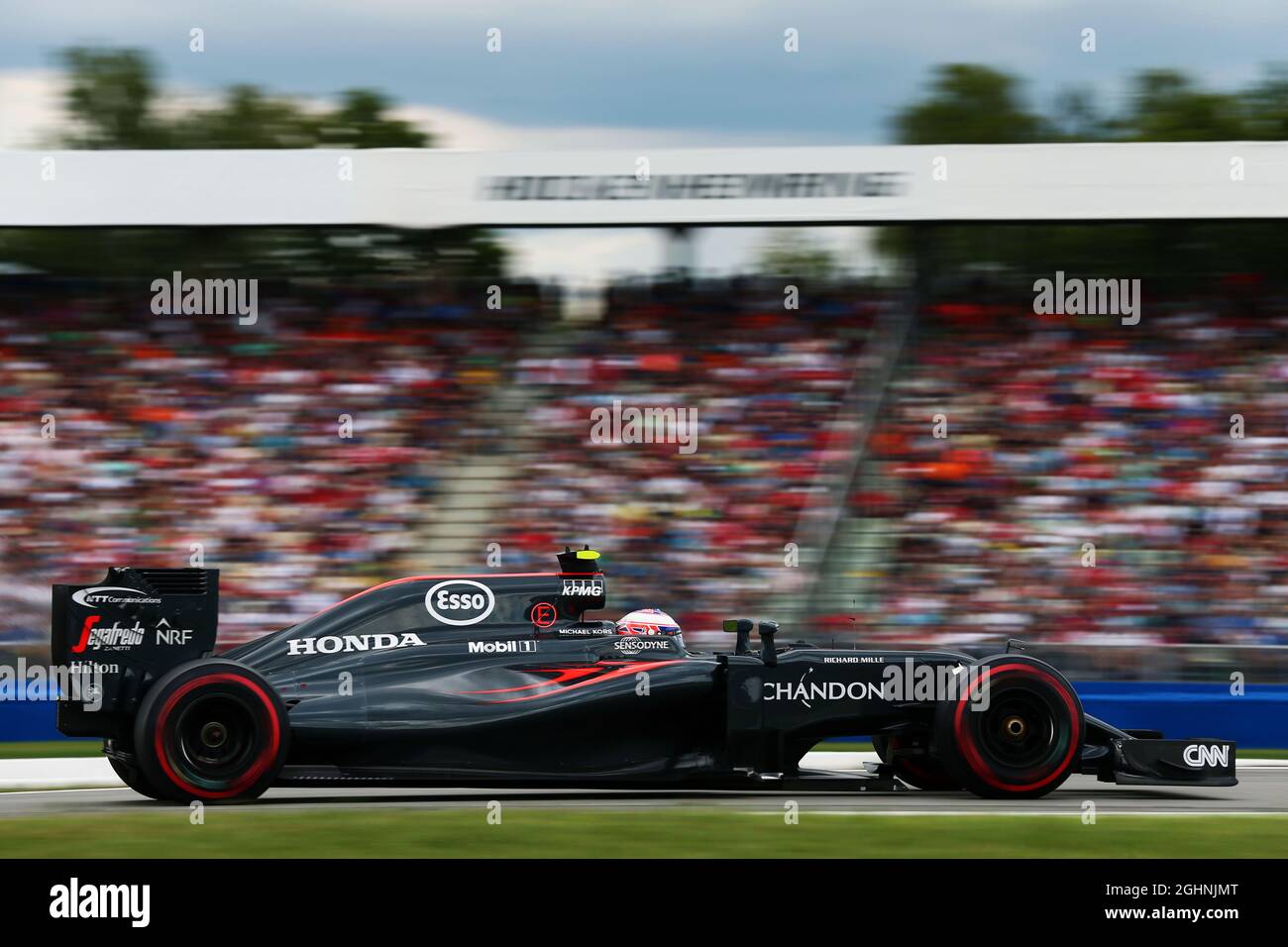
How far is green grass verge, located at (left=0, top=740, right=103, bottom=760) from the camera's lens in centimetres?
1166

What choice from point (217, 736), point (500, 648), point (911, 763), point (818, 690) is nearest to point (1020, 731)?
point (911, 763)

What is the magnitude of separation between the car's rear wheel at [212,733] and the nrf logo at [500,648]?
109 centimetres

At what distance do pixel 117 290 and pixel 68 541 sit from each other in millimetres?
2676

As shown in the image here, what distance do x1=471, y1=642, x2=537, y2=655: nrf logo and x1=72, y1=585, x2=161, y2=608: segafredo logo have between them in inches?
64.1

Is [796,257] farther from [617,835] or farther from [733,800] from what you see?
[617,835]

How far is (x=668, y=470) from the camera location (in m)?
14.2

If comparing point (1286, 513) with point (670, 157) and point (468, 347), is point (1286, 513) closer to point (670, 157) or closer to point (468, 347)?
point (670, 157)

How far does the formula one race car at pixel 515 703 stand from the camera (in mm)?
7965

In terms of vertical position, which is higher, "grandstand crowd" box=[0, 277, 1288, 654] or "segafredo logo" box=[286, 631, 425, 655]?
"grandstand crowd" box=[0, 277, 1288, 654]

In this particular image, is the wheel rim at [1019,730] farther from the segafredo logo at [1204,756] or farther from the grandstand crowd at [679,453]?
the grandstand crowd at [679,453]

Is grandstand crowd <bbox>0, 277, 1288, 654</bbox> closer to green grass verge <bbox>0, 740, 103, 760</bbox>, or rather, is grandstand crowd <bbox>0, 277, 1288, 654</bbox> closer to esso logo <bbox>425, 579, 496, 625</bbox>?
green grass verge <bbox>0, 740, 103, 760</bbox>

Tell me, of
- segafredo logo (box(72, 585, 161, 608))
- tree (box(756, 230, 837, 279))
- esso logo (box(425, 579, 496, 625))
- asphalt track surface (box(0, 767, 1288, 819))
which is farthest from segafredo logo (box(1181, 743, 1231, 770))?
tree (box(756, 230, 837, 279))

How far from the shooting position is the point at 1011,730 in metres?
8.40

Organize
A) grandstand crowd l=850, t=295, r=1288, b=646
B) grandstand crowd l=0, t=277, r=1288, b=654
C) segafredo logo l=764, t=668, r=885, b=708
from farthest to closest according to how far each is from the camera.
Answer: grandstand crowd l=0, t=277, r=1288, b=654 → grandstand crowd l=850, t=295, r=1288, b=646 → segafredo logo l=764, t=668, r=885, b=708
